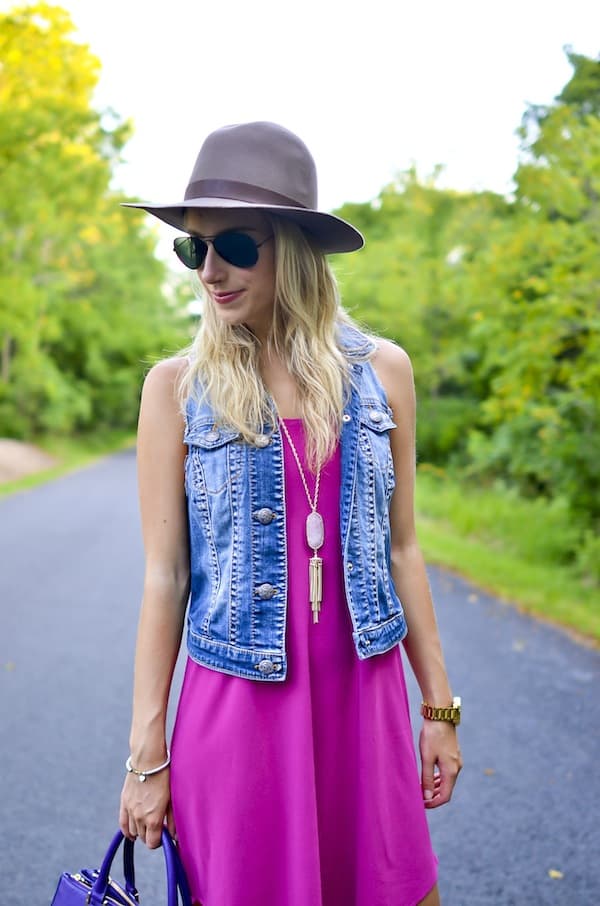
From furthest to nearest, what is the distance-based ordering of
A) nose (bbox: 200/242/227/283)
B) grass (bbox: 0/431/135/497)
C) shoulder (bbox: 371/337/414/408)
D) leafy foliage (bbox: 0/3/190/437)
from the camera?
1. grass (bbox: 0/431/135/497)
2. leafy foliage (bbox: 0/3/190/437)
3. shoulder (bbox: 371/337/414/408)
4. nose (bbox: 200/242/227/283)

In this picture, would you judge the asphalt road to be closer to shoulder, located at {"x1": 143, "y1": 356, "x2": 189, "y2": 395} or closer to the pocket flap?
the pocket flap

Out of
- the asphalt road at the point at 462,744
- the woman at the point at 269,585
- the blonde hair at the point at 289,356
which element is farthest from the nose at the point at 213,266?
the asphalt road at the point at 462,744

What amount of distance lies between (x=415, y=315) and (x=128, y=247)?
58.0 ft

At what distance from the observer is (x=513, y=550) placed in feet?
36.1

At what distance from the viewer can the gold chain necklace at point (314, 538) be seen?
5.95 ft

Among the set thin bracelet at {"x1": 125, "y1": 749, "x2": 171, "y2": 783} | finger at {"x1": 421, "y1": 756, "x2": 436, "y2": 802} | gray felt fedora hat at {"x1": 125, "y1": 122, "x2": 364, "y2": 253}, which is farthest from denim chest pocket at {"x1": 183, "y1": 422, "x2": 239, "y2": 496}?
finger at {"x1": 421, "y1": 756, "x2": 436, "y2": 802}

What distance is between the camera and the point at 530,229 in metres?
8.38

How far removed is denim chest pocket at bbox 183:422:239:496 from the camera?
1.81 meters

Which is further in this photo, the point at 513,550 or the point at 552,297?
the point at 513,550

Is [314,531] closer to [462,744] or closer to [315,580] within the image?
[315,580]

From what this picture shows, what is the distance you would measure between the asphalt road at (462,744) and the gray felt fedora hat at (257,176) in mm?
2636

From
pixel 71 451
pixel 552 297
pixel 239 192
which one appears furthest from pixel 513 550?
pixel 71 451

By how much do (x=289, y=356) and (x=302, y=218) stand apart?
283mm

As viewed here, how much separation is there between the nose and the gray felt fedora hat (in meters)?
0.10
